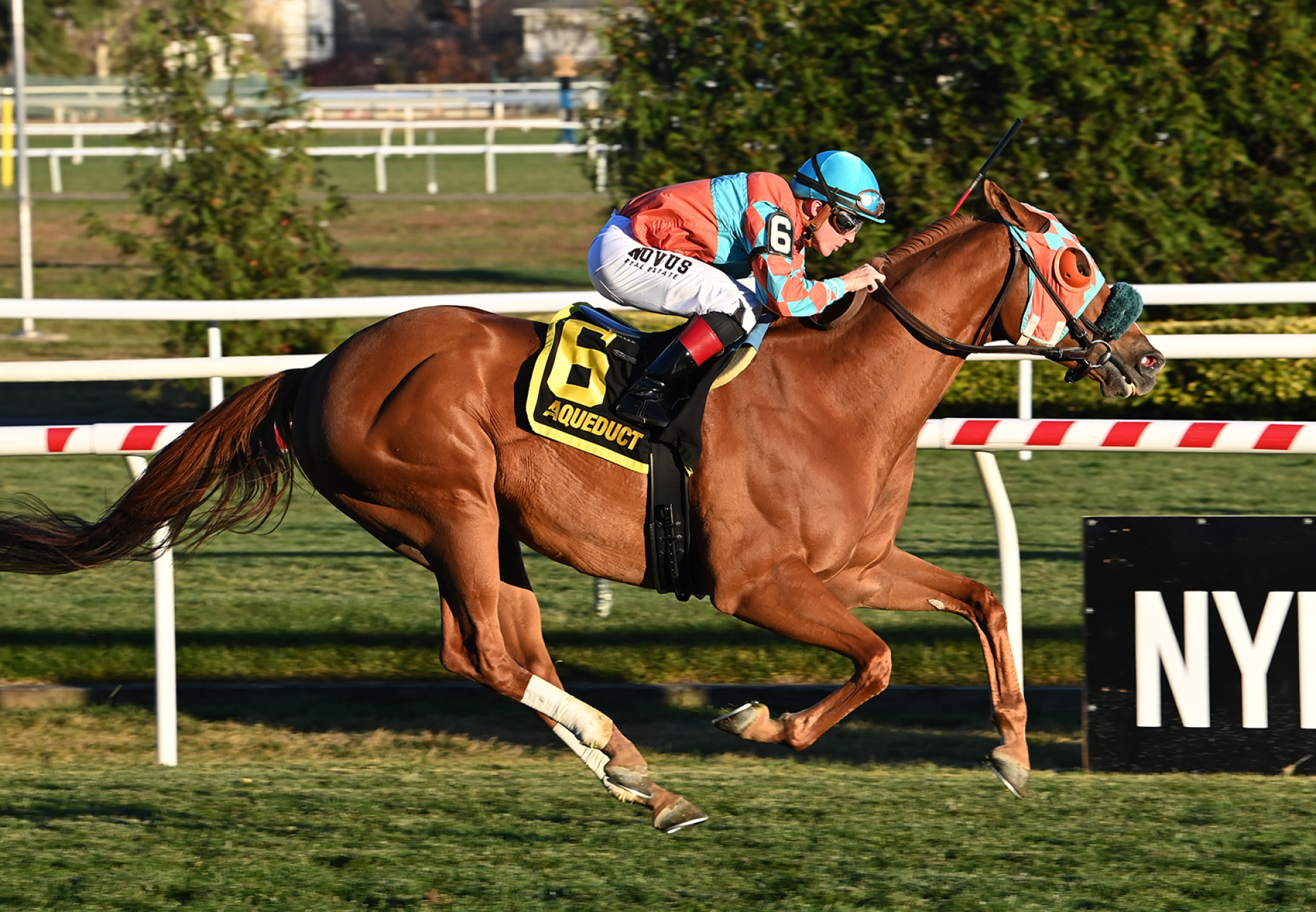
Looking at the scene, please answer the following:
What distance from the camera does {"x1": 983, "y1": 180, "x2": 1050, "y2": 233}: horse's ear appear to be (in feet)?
12.8

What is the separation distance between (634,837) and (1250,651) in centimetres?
166

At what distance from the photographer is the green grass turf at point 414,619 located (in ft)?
17.8

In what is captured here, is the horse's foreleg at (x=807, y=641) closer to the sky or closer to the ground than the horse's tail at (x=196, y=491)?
closer to the ground

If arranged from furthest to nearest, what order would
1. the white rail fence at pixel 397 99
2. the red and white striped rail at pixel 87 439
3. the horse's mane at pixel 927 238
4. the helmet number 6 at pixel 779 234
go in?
1. the white rail fence at pixel 397 99
2. the red and white striped rail at pixel 87 439
3. the horse's mane at pixel 927 238
4. the helmet number 6 at pixel 779 234

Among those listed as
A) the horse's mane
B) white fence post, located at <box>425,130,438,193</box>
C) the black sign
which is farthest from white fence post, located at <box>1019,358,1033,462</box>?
white fence post, located at <box>425,130,438,193</box>

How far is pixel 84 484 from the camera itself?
821 cm

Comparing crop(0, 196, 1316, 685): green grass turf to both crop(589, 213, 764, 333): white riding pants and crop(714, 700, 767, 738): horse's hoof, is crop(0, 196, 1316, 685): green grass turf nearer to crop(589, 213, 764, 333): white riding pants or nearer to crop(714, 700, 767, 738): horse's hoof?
crop(714, 700, 767, 738): horse's hoof

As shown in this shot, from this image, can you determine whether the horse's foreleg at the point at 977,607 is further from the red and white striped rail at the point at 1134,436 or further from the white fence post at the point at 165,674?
the white fence post at the point at 165,674

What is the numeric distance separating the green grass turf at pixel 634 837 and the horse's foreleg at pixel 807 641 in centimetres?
21

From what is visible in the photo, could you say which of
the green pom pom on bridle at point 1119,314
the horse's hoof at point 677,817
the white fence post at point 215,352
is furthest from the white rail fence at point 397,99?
the horse's hoof at point 677,817

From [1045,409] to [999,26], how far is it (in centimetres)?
222

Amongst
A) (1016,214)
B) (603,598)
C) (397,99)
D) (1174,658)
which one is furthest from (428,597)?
(397,99)

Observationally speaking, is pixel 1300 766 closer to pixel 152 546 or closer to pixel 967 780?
pixel 967 780

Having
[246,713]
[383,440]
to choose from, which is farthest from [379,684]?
[383,440]
